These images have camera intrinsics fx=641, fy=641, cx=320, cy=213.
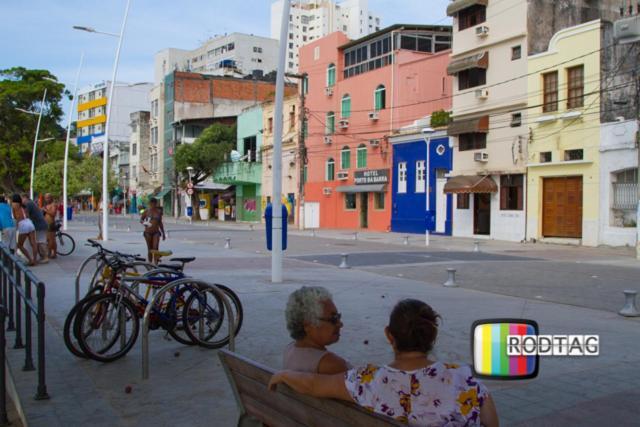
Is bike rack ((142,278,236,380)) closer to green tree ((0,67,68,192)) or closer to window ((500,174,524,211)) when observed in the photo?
window ((500,174,524,211))

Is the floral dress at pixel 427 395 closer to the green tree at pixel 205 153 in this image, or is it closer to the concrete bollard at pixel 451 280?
the concrete bollard at pixel 451 280

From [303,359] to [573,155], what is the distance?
27490mm

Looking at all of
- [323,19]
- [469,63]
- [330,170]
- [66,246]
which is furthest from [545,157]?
[323,19]

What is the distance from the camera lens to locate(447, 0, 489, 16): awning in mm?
32844

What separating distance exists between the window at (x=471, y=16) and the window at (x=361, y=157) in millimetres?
10649

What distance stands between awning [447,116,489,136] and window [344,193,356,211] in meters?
11.5

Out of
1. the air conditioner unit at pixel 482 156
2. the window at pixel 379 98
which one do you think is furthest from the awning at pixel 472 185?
the window at pixel 379 98

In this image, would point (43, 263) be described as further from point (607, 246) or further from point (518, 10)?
point (518, 10)

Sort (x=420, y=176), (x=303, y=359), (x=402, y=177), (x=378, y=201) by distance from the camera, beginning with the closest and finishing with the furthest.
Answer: (x=303, y=359) → (x=420, y=176) → (x=402, y=177) → (x=378, y=201)

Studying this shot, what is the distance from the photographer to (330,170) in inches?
1828

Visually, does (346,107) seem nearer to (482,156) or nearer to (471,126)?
(471,126)

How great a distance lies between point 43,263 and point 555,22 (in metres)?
26.0

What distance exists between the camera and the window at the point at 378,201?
1608 inches

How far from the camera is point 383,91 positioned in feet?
133
